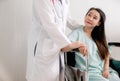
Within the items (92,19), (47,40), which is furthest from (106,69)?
(47,40)

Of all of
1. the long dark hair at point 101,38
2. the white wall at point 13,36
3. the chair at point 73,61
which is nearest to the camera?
the chair at point 73,61

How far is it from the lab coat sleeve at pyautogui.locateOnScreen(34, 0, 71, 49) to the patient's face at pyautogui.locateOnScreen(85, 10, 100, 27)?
45 cm

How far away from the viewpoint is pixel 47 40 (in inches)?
61.9

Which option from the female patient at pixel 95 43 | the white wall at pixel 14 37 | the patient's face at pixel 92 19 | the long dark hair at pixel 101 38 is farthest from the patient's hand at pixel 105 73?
the white wall at pixel 14 37

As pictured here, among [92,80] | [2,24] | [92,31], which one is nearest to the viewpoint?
[92,80]

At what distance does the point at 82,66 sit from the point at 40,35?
1.47 feet

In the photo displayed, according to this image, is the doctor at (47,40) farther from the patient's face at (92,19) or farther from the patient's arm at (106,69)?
the patient's arm at (106,69)

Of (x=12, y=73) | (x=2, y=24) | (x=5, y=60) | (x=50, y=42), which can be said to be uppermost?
(x=2, y=24)

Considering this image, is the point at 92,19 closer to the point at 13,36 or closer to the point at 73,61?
the point at 73,61

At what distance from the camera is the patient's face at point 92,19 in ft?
6.16

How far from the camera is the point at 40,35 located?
159 centimetres

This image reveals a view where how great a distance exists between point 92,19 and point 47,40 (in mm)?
508

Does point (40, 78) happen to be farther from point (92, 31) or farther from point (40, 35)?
point (92, 31)

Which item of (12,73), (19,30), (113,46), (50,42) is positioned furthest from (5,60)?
(113,46)
